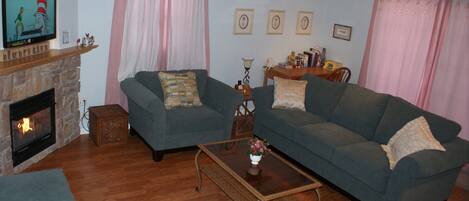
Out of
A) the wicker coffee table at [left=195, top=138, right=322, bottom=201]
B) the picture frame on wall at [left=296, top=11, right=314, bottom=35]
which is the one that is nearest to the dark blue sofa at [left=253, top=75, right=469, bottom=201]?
the wicker coffee table at [left=195, top=138, right=322, bottom=201]

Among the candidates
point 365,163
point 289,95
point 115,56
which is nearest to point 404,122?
point 365,163

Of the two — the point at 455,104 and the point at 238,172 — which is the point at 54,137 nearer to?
the point at 238,172

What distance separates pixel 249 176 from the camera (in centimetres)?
359

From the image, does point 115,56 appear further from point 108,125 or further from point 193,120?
point 193,120

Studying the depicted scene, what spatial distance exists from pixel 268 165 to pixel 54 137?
92.0 inches

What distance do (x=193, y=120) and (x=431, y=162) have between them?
7.53ft

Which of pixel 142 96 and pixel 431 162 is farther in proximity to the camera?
pixel 142 96

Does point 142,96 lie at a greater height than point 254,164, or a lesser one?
greater

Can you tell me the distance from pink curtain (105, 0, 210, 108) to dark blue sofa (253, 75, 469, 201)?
3.55 feet

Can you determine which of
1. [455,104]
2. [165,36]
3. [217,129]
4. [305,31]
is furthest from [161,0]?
[455,104]

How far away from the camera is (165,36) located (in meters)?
5.34

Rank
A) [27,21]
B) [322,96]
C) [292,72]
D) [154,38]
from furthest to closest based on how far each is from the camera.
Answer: [292,72], [154,38], [322,96], [27,21]

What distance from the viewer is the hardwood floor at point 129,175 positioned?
3.96 m

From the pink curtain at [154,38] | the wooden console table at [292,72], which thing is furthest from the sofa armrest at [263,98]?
the pink curtain at [154,38]
